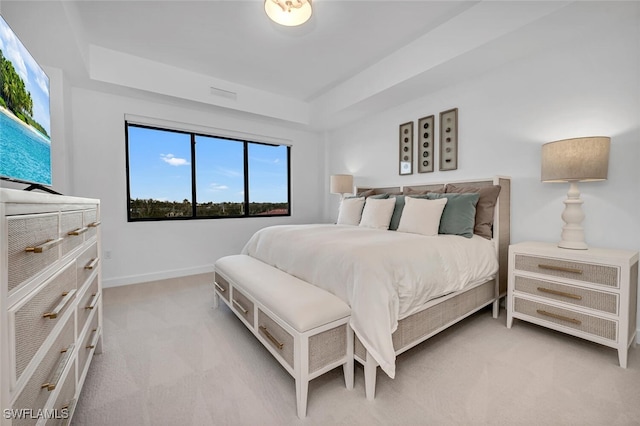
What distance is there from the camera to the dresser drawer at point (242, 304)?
1.82 metres

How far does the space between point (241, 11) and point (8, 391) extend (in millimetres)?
2755

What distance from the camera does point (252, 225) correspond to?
14.2 ft

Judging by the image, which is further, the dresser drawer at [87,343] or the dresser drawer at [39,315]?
the dresser drawer at [87,343]

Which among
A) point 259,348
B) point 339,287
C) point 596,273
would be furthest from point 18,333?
point 596,273

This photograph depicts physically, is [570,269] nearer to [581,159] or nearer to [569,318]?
[569,318]

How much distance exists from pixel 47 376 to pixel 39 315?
0.23 metres

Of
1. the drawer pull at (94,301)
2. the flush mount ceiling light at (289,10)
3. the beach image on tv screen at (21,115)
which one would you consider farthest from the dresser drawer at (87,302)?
the flush mount ceiling light at (289,10)

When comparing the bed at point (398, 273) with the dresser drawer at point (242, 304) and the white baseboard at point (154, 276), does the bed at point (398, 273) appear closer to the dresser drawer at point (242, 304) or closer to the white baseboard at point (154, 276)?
the dresser drawer at point (242, 304)

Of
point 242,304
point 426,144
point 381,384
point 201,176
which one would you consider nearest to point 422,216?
point 426,144

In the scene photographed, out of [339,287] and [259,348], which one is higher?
[339,287]

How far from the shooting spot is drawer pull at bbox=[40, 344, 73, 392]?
2.81 ft

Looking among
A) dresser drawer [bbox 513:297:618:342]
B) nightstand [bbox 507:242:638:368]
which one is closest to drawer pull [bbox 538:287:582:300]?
nightstand [bbox 507:242:638:368]

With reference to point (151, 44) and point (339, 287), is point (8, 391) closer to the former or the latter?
point (339, 287)

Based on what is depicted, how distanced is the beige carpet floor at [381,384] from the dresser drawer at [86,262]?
0.64 metres
